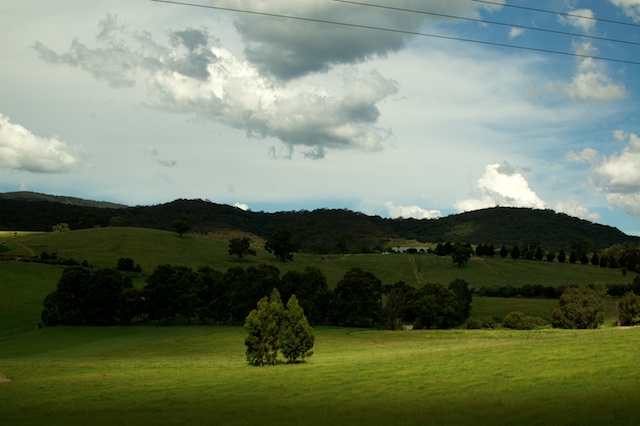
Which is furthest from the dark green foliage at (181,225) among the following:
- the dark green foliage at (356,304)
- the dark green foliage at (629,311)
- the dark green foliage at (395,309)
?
the dark green foliage at (629,311)

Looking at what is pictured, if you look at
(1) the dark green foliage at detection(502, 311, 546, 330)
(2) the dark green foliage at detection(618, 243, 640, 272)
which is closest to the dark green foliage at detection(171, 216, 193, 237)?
(1) the dark green foliage at detection(502, 311, 546, 330)

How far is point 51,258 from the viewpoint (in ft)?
411

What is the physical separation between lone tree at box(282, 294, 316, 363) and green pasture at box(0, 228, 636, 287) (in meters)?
82.6

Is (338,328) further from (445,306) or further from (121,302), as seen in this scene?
(121,302)

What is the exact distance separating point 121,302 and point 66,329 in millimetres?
9537

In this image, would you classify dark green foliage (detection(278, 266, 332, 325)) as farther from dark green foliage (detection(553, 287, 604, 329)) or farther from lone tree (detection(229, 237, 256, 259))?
lone tree (detection(229, 237, 256, 259))

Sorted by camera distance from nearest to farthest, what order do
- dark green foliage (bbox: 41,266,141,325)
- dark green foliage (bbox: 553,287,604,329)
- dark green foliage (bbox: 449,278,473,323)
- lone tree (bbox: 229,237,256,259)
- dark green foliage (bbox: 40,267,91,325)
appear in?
1. dark green foliage (bbox: 553,287,604,329)
2. dark green foliage (bbox: 40,267,91,325)
3. dark green foliage (bbox: 41,266,141,325)
4. dark green foliage (bbox: 449,278,473,323)
5. lone tree (bbox: 229,237,256,259)

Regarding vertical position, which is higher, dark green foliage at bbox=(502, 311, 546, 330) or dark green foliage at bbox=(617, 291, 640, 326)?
dark green foliage at bbox=(617, 291, 640, 326)

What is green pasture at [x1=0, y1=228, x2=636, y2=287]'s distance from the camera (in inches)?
5522

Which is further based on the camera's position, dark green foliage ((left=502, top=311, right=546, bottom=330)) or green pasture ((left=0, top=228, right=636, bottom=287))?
green pasture ((left=0, top=228, right=636, bottom=287))

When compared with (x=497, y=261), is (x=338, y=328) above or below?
below

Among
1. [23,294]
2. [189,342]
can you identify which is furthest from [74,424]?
[23,294]

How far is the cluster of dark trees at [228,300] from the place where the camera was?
9031 centimetres

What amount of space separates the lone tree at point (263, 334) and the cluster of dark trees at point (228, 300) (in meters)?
41.7
